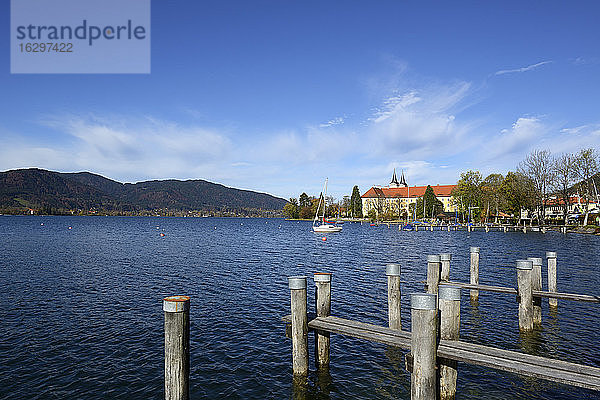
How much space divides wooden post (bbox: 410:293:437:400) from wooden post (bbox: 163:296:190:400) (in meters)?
3.81

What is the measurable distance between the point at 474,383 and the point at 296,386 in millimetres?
4303

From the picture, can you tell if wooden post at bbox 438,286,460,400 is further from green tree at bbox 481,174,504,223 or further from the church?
the church

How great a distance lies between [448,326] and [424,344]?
1.15 metres

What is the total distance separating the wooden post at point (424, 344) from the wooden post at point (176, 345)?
12.5 ft

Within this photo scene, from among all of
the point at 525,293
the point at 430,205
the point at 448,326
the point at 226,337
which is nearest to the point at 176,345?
the point at 448,326

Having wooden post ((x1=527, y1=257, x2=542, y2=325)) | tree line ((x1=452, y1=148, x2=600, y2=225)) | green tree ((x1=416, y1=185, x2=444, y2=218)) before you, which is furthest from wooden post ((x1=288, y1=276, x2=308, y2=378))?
green tree ((x1=416, y1=185, x2=444, y2=218))

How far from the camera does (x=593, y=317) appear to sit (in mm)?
14852

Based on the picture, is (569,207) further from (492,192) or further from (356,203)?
(356,203)

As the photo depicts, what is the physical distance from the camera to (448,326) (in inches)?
287

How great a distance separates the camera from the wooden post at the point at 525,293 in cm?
1180

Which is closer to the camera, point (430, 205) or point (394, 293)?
point (394, 293)

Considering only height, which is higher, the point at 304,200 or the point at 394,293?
the point at 304,200

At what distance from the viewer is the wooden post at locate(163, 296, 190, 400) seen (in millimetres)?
6246

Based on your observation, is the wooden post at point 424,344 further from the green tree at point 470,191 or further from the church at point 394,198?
the church at point 394,198
